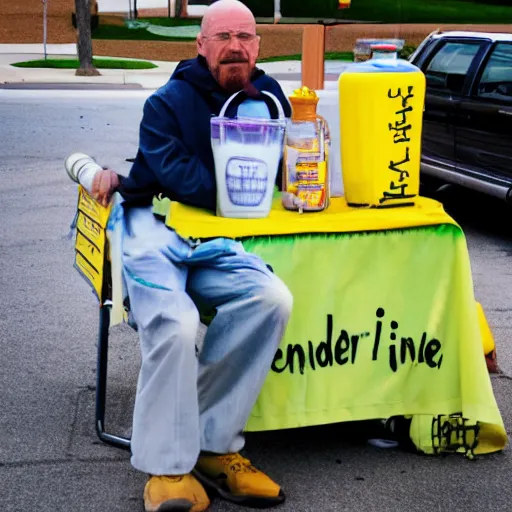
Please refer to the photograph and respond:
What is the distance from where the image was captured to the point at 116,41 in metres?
32.0

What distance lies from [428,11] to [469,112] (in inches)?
142

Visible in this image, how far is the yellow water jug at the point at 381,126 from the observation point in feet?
12.0

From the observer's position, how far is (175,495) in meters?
3.25

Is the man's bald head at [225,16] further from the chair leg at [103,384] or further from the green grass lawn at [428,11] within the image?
the green grass lawn at [428,11]

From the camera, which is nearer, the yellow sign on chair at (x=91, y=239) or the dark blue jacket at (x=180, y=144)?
the dark blue jacket at (x=180, y=144)

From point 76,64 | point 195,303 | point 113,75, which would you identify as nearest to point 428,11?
point 195,303

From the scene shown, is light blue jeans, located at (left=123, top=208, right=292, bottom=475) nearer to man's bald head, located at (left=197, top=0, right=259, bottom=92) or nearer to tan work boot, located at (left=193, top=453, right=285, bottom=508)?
tan work boot, located at (left=193, top=453, right=285, bottom=508)

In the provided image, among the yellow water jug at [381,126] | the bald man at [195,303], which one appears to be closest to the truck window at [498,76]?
the yellow water jug at [381,126]

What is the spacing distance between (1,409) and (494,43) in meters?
5.39

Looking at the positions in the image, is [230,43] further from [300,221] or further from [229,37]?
[300,221]

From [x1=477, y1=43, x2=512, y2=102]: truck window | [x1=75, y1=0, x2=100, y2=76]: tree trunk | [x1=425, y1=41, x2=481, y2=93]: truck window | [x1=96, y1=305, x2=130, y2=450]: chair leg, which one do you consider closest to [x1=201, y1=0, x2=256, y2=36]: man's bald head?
[x1=96, y1=305, x2=130, y2=450]: chair leg

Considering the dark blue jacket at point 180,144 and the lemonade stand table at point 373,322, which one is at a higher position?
the dark blue jacket at point 180,144

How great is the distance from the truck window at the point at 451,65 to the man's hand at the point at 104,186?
5101 millimetres

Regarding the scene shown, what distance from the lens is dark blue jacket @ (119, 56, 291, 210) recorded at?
362 centimetres
